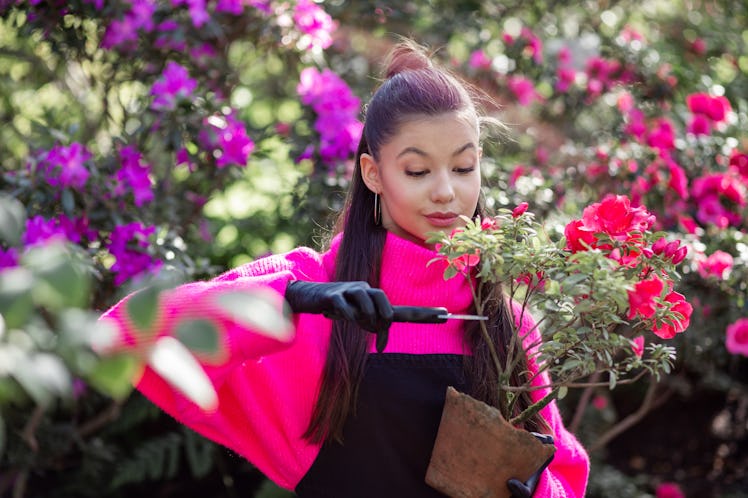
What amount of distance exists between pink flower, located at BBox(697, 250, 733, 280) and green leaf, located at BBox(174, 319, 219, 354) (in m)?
2.16

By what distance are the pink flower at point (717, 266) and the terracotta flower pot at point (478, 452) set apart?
1.14 m

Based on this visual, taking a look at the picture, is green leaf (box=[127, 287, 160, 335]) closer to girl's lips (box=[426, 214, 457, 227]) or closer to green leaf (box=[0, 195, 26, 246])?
green leaf (box=[0, 195, 26, 246])

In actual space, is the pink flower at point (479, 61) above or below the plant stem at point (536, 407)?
below

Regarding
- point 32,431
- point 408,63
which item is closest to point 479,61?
point 408,63

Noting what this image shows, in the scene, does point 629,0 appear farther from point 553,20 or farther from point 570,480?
point 570,480

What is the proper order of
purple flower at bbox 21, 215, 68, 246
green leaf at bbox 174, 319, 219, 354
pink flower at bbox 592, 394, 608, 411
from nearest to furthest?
1. green leaf at bbox 174, 319, 219, 354
2. purple flower at bbox 21, 215, 68, 246
3. pink flower at bbox 592, 394, 608, 411

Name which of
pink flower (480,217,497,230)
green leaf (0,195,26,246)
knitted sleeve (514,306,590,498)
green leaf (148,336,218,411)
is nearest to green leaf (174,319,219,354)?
green leaf (148,336,218,411)

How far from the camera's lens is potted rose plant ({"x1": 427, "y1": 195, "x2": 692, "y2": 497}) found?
1.47 meters

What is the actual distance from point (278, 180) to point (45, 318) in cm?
164

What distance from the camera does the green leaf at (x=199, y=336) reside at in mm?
683

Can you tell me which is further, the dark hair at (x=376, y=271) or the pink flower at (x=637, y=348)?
the dark hair at (x=376, y=271)

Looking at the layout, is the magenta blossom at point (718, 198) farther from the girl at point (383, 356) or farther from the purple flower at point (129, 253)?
the purple flower at point (129, 253)

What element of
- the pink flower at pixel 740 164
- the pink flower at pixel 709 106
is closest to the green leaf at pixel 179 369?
the pink flower at pixel 740 164

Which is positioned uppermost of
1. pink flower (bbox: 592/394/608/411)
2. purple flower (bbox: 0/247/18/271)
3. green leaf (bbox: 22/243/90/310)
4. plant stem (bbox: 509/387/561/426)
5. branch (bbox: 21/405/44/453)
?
green leaf (bbox: 22/243/90/310)
